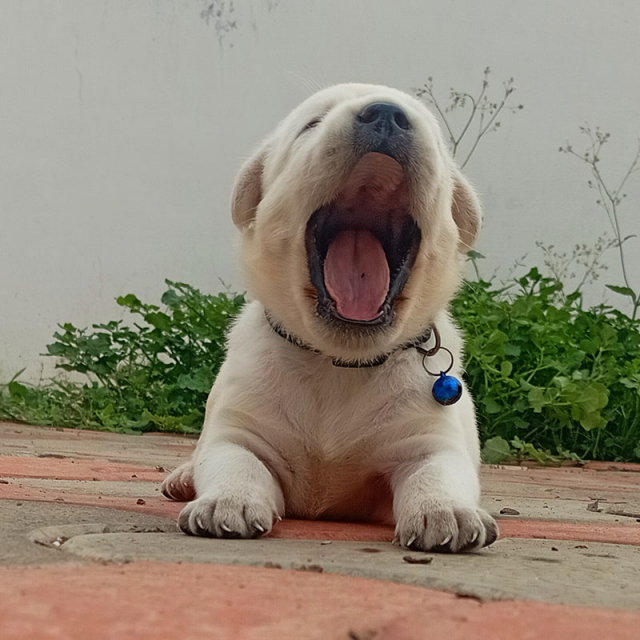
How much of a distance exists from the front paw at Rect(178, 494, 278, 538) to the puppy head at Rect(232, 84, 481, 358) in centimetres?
67

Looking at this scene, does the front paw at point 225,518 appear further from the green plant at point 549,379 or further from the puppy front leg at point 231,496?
the green plant at point 549,379

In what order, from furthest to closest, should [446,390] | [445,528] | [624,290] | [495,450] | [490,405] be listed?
[624,290]
[490,405]
[495,450]
[446,390]
[445,528]

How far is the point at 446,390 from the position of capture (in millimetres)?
2416

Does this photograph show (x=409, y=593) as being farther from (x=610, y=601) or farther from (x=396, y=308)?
(x=396, y=308)

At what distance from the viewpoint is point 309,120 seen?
2691mm

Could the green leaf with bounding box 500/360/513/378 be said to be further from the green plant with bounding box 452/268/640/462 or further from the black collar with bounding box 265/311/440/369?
the black collar with bounding box 265/311/440/369

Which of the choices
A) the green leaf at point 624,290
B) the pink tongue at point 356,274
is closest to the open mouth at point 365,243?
the pink tongue at point 356,274

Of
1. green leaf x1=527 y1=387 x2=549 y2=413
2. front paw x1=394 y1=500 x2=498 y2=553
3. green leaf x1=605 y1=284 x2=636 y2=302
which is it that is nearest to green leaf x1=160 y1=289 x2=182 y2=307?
green leaf x1=527 y1=387 x2=549 y2=413

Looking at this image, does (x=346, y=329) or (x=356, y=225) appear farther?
(x=356, y=225)

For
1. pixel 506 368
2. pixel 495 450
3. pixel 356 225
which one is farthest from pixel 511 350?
pixel 356 225

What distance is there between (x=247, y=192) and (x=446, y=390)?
0.95 metres

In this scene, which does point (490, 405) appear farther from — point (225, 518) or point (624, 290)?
point (225, 518)

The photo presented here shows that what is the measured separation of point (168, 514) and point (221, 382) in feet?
1.87

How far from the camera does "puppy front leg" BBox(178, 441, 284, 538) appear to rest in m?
1.80
